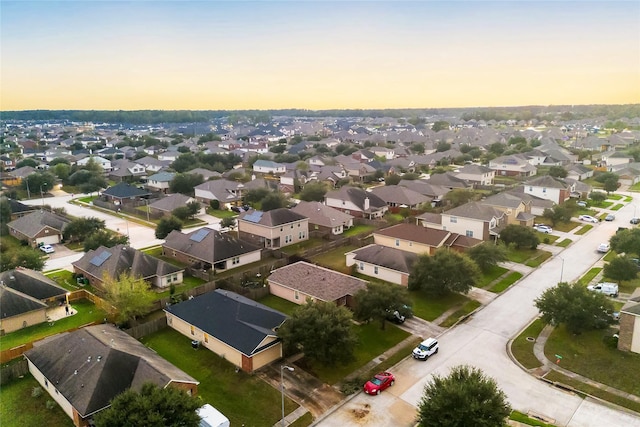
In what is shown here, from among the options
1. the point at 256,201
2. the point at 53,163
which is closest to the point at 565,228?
the point at 256,201

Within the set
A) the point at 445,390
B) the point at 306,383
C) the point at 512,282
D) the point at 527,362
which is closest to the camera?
the point at 445,390

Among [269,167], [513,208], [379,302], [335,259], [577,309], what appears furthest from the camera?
[269,167]

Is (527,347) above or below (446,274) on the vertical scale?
below

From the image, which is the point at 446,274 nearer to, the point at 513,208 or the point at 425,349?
the point at 425,349

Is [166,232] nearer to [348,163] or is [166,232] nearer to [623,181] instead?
[348,163]

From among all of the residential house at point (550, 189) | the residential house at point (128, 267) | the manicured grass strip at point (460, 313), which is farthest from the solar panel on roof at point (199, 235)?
the residential house at point (550, 189)

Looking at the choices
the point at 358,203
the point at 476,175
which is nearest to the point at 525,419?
the point at 358,203

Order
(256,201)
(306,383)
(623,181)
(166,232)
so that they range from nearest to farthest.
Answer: (306,383), (166,232), (256,201), (623,181)
